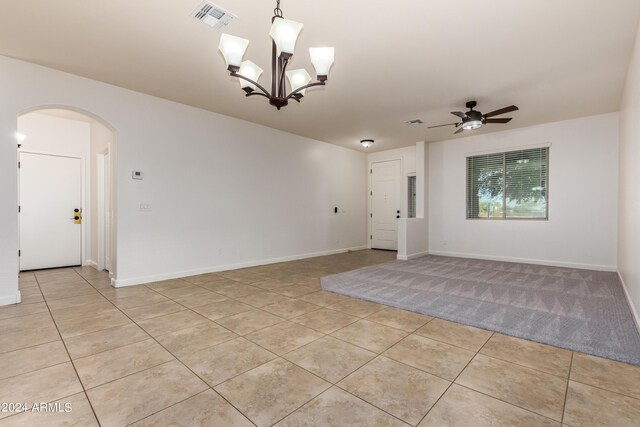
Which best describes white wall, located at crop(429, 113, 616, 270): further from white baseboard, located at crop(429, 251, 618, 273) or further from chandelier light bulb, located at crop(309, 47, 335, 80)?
chandelier light bulb, located at crop(309, 47, 335, 80)

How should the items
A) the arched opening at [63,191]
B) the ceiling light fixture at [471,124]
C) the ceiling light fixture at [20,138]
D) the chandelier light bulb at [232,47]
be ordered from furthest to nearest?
the arched opening at [63,191] < the ceiling light fixture at [20,138] < the ceiling light fixture at [471,124] < the chandelier light bulb at [232,47]

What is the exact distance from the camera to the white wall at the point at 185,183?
3602 millimetres

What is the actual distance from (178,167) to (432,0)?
14.0ft

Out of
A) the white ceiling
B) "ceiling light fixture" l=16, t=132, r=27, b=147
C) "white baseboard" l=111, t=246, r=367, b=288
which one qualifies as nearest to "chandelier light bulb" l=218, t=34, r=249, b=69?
the white ceiling

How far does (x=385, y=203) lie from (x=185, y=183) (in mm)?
5448

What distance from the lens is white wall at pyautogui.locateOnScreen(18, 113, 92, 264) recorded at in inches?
218

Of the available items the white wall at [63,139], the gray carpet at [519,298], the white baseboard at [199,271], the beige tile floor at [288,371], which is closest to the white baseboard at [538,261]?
the gray carpet at [519,298]

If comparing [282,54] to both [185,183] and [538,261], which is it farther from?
[538,261]

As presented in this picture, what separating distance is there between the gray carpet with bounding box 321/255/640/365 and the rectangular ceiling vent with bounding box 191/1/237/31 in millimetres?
3343

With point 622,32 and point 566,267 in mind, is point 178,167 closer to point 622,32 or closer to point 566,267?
point 622,32

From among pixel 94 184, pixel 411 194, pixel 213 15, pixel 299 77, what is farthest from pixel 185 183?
pixel 411 194

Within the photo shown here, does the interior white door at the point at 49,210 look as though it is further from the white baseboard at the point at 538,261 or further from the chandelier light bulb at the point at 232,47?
the white baseboard at the point at 538,261

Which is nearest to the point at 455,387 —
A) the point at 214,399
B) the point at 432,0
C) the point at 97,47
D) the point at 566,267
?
the point at 214,399

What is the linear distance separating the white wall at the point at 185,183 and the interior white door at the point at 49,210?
264cm
